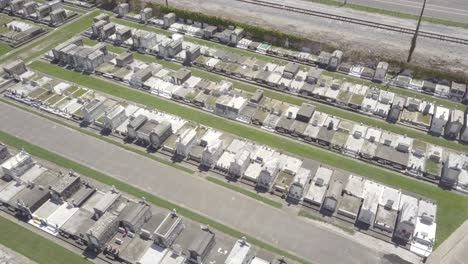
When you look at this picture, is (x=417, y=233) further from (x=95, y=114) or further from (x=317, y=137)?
(x=95, y=114)

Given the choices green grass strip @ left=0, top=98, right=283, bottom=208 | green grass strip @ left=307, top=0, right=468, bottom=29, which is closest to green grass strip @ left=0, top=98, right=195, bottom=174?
green grass strip @ left=0, top=98, right=283, bottom=208


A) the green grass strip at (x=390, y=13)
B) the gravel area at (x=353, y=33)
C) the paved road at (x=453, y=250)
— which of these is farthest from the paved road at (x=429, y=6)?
the paved road at (x=453, y=250)

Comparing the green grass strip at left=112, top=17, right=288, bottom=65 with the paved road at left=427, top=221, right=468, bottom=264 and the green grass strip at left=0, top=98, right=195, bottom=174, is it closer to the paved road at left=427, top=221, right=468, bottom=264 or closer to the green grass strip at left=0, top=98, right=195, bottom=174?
the green grass strip at left=0, top=98, right=195, bottom=174

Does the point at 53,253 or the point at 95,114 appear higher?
the point at 95,114

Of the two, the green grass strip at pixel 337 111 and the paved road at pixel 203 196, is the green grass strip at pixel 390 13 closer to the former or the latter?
the green grass strip at pixel 337 111

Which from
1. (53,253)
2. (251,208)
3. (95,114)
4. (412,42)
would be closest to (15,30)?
(95,114)
